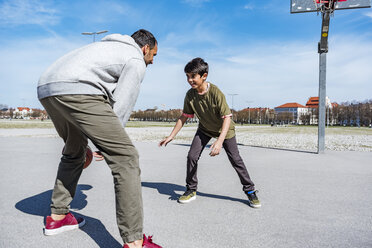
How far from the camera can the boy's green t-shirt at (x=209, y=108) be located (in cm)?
325

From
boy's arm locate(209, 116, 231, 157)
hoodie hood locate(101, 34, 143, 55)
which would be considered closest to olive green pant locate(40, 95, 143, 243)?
hoodie hood locate(101, 34, 143, 55)

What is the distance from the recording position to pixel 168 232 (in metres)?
2.47

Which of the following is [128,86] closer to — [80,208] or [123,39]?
[123,39]

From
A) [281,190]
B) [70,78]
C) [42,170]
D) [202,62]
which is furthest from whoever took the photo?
[42,170]

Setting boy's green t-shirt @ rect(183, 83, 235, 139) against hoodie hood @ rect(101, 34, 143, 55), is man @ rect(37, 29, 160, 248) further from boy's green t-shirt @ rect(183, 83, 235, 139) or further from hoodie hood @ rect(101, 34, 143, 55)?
boy's green t-shirt @ rect(183, 83, 235, 139)

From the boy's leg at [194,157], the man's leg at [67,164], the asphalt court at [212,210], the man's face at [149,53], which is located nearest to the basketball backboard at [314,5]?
the asphalt court at [212,210]

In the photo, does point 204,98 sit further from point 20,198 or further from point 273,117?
point 273,117

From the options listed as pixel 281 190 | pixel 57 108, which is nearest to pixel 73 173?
pixel 57 108

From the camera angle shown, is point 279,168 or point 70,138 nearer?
point 70,138

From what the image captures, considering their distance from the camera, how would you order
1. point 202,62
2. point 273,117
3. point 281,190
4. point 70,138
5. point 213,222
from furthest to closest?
point 273,117
point 281,190
point 202,62
point 213,222
point 70,138

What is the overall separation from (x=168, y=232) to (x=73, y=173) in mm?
965

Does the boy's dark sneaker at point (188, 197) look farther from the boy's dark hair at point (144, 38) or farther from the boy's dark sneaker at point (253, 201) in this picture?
the boy's dark hair at point (144, 38)

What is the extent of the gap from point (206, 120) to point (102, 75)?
5.62 feet

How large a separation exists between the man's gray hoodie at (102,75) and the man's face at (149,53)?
215 mm
